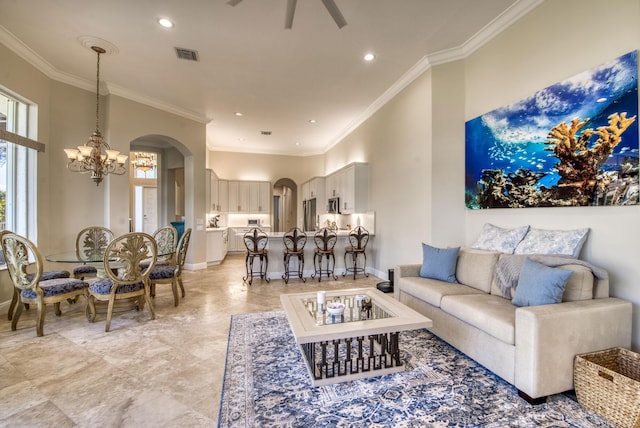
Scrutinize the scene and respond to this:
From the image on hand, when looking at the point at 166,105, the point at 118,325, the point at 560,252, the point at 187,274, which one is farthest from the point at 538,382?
the point at 166,105

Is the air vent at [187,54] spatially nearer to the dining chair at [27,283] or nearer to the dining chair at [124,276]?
the dining chair at [124,276]

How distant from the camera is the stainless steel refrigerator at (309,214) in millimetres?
8969

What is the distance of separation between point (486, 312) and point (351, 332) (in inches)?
→ 44.2

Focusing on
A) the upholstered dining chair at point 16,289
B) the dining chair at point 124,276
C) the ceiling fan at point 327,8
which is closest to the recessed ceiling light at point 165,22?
the ceiling fan at point 327,8

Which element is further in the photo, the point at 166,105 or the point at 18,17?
the point at 166,105

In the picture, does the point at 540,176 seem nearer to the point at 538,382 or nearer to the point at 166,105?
the point at 538,382

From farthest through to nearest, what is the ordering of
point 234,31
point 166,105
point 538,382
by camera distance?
point 166,105 < point 234,31 < point 538,382

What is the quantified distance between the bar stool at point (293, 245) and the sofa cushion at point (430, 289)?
2.38 meters

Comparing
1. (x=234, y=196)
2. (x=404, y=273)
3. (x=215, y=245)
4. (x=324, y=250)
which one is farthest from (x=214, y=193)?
(x=404, y=273)

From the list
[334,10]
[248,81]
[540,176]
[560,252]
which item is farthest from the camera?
[248,81]

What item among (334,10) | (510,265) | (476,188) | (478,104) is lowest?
(510,265)

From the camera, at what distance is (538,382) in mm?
1887

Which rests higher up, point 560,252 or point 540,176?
point 540,176

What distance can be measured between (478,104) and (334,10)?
245 centimetres
